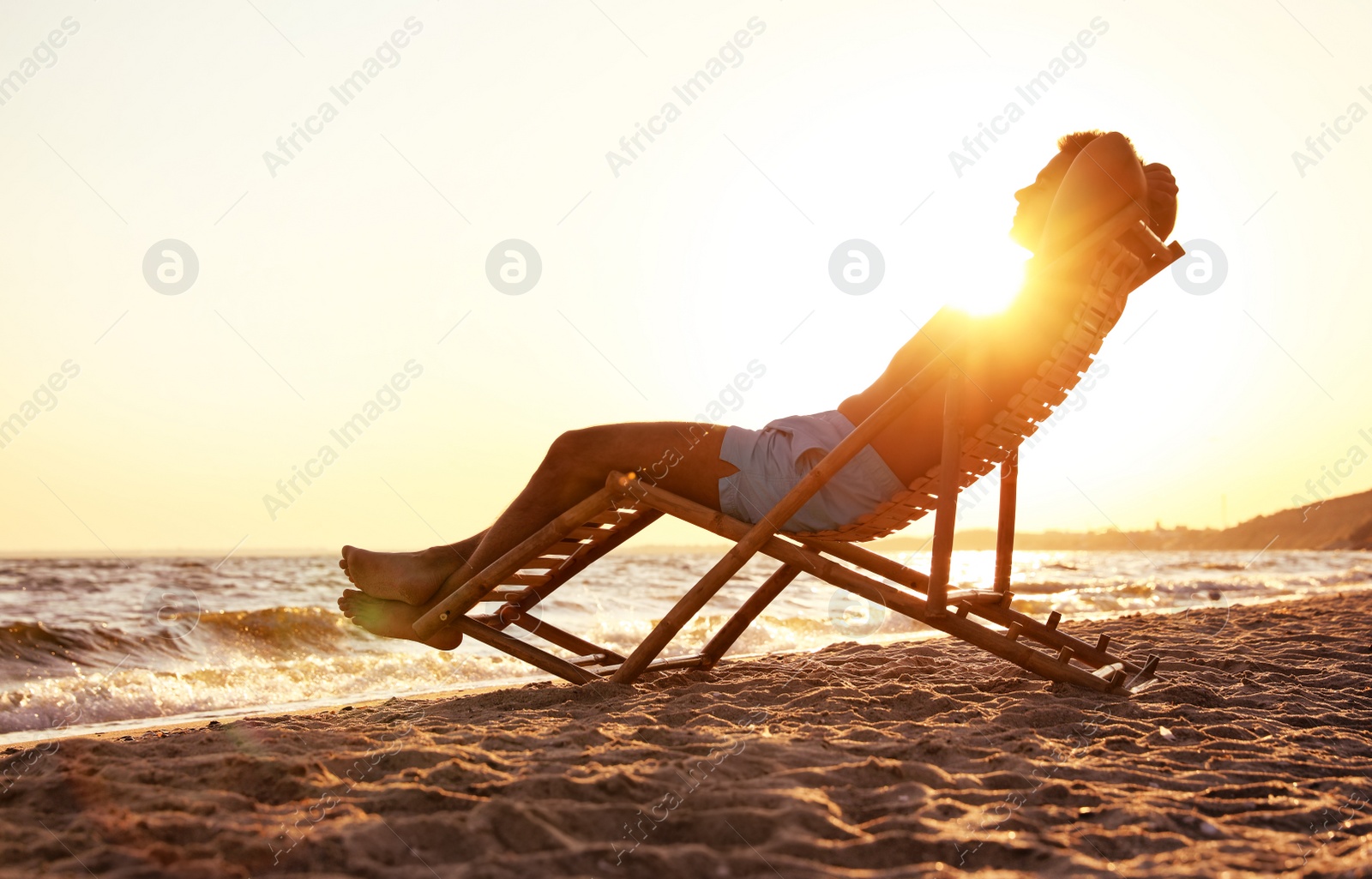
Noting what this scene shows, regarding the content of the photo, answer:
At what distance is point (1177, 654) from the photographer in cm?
436

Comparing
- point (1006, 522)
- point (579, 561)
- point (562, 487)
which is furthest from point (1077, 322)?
point (579, 561)

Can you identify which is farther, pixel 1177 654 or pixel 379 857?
pixel 1177 654

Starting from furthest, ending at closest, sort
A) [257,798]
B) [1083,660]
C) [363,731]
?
[1083,660] → [363,731] → [257,798]

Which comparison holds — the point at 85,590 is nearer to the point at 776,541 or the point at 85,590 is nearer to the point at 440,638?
the point at 440,638

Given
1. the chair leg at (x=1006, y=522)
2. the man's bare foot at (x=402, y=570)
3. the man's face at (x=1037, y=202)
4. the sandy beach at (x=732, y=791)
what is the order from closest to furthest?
1. the sandy beach at (x=732, y=791)
2. the man's face at (x=1037, y=202)
3. the man's bare foot at (x=402, y=570)
4. the chair leg at (x=1006, y=522)

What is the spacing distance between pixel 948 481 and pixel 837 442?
443 millimetres

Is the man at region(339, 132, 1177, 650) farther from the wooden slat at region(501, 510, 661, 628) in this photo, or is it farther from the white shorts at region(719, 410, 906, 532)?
the wooden slat at region(501, 510, 661, 628)

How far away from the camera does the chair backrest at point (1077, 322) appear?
2.79 meters

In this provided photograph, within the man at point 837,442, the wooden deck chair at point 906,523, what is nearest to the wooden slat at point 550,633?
the wooden deck chair at point 906,523

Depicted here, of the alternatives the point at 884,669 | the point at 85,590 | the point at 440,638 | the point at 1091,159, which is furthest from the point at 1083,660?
the point at 85,590

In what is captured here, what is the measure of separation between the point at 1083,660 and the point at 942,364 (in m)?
1.52

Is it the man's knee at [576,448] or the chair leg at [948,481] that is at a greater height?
the chair leg at [948,481]

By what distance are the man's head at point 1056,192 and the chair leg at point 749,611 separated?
1495mm

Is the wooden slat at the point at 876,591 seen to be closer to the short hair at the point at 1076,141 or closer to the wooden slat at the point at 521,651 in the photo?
the wooden slat at the point at 521,651
